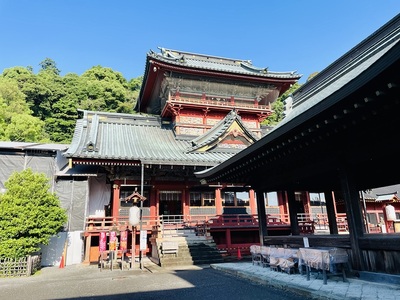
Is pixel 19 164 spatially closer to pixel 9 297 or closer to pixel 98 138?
pixel 98 138

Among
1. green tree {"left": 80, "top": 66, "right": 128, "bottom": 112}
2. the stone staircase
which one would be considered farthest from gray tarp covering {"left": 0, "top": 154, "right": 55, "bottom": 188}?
green tree {"left": 80, "top": 66, "right": 128, "bottom": 112}

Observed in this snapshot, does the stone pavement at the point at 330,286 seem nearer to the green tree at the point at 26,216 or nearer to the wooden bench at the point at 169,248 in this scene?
the wooden bench at the point at 169,248

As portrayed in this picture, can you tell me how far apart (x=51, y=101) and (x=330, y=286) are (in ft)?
161

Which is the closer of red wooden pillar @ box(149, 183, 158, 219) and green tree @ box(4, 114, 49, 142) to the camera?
red wooden pillar @ box(149, 183, 158, 219)

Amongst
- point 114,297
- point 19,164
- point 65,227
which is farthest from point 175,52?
point 114,297

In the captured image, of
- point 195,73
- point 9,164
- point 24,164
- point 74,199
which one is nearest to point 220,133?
point 195,73

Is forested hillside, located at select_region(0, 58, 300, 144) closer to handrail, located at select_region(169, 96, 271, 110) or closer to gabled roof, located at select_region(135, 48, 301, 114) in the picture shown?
gabled roof, located at select_region(135, 48, 301, 114)

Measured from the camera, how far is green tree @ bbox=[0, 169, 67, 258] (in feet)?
39.6

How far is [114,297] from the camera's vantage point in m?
7.21

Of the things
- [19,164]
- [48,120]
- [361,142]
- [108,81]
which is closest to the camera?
[361,142]

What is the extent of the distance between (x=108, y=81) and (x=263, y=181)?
169 ft

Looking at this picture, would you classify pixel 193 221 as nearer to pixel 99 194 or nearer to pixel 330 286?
pixel 99 194

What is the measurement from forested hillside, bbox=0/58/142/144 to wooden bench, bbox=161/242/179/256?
25.6m

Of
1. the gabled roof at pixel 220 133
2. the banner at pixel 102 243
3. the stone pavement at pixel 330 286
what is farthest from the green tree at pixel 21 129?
the stone pavement at pixel 330 286
